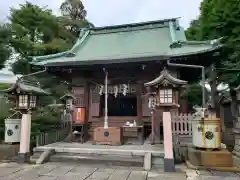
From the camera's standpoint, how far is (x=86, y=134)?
9.16 m

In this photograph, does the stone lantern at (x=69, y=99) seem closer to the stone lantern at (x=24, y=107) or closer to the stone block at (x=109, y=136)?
the stone block at (x=109, y=136)

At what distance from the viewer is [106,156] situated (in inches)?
256

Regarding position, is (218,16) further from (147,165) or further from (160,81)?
(147,165)

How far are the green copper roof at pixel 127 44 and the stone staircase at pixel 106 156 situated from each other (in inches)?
133

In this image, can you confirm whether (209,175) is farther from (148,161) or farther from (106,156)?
(106,156)

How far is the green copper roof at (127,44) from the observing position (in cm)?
854

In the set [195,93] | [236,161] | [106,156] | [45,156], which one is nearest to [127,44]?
[106,156]

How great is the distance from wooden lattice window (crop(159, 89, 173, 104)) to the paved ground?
6.38 feet

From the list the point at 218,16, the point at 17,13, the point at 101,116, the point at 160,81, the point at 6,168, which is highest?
the point at 17,13

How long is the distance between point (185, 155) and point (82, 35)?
9.45 m

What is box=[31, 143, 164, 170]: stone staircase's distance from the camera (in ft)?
20.0

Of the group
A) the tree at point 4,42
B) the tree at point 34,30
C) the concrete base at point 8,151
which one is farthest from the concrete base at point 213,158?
the tree at point 34,30

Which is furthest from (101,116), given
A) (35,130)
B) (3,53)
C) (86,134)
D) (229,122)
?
(229,122)

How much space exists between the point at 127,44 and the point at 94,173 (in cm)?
734
